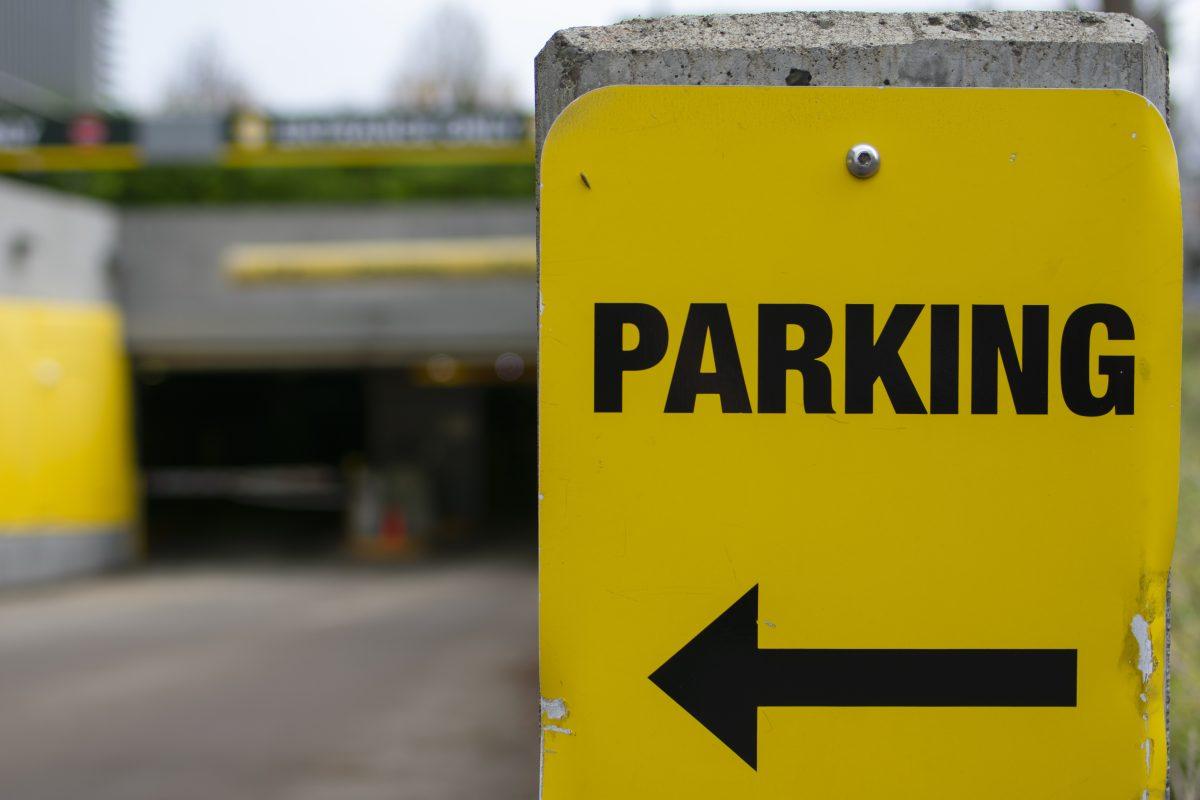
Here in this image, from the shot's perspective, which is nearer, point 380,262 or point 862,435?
point 862,435

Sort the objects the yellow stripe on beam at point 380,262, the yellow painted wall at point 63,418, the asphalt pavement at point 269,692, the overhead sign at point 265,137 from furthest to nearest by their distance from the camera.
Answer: the yellow stripe on beam at point 380,262 → the yellow painted wall at point 63,418 → the overhead sign at point 265,137 → the asphalt pavement at point 269,692

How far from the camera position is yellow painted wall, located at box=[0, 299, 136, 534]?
14141 millimetres

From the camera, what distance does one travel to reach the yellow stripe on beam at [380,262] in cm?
1432

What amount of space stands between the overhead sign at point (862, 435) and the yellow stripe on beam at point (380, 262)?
12.9 meters

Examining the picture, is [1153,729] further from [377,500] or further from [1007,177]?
[377,500]

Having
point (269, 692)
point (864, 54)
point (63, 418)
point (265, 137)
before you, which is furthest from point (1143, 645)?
point (63, 418)

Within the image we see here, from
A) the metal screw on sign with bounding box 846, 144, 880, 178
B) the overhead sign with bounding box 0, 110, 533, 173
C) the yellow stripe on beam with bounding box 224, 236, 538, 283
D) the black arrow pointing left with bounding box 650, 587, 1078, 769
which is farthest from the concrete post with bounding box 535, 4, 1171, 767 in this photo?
the yellow stripe on beam with bounding box 224, 236, 538, 283

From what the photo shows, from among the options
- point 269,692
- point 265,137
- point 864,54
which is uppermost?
point 265,137

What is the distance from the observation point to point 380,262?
48.1 ft

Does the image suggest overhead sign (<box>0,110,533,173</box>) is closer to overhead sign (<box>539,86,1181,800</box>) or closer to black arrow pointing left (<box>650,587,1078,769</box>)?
overhead sign (<box>539,86,1181,800</box>)

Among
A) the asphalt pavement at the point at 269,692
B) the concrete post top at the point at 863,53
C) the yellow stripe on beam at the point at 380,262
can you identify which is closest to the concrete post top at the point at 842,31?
the concrete post top at the point at 863,53

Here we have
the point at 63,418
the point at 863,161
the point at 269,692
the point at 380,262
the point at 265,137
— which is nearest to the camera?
the point at 863,161

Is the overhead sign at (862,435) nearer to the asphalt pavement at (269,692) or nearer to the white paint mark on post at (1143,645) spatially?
the white paint mark on post at (1143,645)

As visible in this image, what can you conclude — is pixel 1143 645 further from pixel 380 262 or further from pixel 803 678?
pixel 380 262
